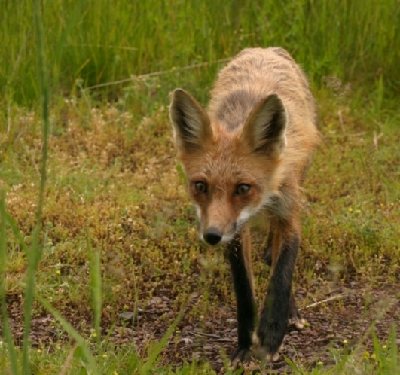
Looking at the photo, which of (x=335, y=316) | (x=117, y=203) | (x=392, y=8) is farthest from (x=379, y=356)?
(x=392, y=8)

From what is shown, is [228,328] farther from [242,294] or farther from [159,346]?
[159,346]

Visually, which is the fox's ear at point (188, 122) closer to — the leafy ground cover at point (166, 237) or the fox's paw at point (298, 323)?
the leafy ground cover at point (166, 237)

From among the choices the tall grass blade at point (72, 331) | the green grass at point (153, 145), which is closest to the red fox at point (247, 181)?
the green grass at point (153, 145)

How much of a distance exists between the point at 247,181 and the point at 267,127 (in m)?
0.38

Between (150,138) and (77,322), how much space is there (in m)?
2.84

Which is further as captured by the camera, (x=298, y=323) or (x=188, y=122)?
(x=298, y=323)

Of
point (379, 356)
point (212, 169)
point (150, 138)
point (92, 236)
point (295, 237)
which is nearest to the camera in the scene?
point (379, 356)

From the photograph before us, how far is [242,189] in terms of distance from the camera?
494 centimetres

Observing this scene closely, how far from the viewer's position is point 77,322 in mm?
5523

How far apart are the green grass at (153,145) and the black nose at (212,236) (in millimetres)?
814

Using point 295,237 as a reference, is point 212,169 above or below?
above

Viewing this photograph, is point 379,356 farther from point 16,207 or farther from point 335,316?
point 16,207

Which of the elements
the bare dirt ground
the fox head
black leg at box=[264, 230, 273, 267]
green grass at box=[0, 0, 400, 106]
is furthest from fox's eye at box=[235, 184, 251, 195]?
green grass at box=[0, 0, 400, 106]

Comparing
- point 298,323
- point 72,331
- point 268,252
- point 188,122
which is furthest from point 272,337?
point 72,331
